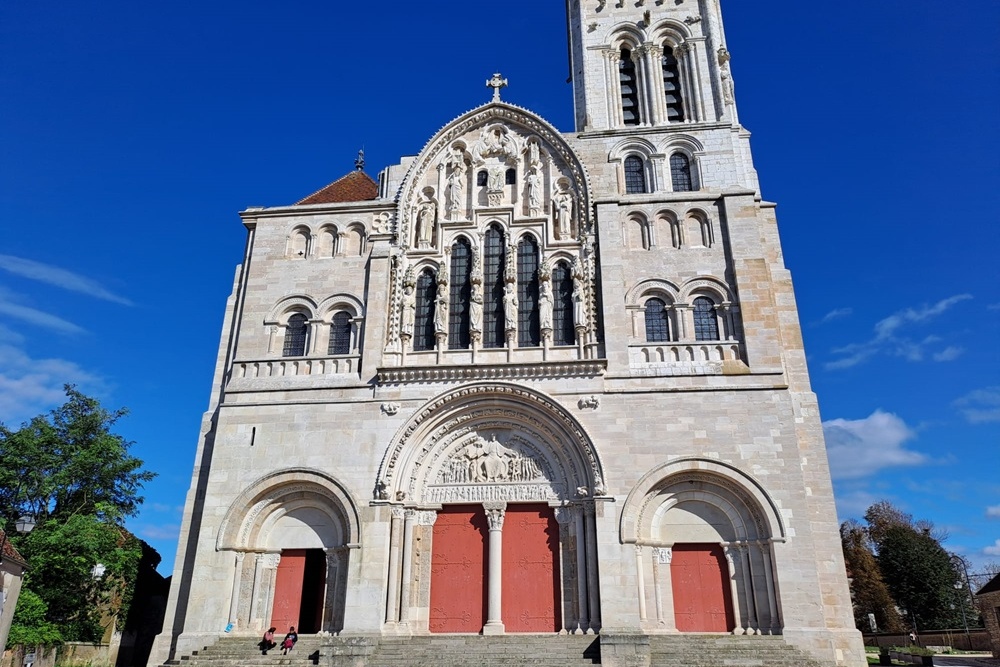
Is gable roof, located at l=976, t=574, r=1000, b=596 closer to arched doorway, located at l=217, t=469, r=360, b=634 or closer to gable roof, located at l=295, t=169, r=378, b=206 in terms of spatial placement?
arched doorway, located at l=217, t=469, r=360, b=634

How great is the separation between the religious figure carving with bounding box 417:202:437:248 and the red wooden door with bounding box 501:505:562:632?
8971mm

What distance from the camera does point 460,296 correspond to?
71.7ft

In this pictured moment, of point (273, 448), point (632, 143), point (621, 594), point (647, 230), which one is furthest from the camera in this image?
point (632, 143)

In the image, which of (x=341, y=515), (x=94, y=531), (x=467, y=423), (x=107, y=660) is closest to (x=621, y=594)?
(x=467, y=423)

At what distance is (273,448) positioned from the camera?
19.8 m

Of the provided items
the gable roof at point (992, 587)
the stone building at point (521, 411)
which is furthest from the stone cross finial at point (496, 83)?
the gable roof at point (992, 587)

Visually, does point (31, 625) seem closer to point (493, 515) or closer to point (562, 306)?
point (493, 515)

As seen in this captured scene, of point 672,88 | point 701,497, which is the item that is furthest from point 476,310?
point 672,88

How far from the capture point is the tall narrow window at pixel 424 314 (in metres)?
21.4

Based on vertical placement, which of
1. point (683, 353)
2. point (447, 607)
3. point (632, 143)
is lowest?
point (447, 607)

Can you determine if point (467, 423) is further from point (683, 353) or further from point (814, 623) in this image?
point (814, 623)

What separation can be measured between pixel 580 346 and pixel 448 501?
5.76m

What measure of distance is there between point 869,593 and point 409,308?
36.7 m

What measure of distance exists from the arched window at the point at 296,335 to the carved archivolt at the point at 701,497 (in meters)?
11.0
